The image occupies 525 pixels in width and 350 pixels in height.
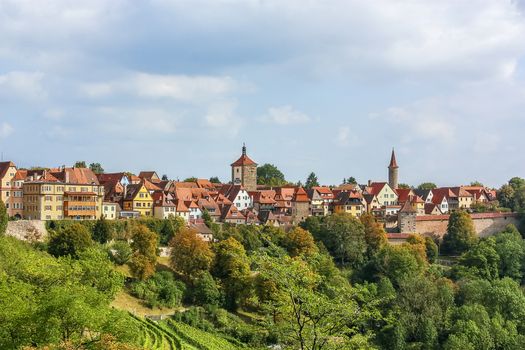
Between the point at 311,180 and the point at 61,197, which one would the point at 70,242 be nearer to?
the point at 61,197

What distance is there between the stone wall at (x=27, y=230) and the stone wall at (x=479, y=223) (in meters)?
38.5

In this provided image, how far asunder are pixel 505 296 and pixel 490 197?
52.0 metres

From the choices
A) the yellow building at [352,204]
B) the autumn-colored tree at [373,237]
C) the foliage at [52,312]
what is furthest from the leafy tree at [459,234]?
the foliage at [52,312]

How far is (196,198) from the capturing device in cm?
6912

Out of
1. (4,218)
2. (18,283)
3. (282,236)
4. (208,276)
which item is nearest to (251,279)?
(208,276)

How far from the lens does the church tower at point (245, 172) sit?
84188 millimetres

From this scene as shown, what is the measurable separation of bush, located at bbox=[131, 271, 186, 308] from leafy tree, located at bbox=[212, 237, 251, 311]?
3139 mm

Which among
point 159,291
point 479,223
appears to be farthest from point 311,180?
point 159,291

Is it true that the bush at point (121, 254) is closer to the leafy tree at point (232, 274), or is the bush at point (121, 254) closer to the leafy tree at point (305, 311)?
the leafy tree at point (232, 274)

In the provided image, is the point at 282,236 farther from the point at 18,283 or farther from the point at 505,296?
the point at 18,283

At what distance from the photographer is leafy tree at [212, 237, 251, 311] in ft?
160

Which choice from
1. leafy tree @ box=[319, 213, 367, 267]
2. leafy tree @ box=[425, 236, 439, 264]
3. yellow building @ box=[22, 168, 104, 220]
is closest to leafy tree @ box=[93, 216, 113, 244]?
yellow building @ box=[22, 168, 104, 220]

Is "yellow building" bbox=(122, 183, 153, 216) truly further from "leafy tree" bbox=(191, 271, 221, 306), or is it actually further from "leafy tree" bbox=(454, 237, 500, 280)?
"leafy tree" bbox=(454, 237, 500, 280)

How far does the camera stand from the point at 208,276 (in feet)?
161
